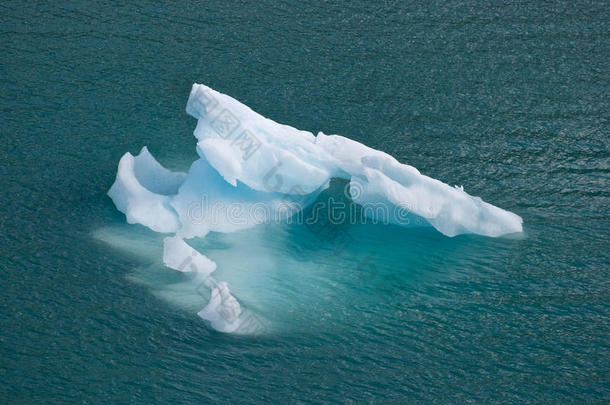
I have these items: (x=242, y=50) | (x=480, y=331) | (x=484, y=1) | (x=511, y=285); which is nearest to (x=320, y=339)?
(x=480, y=331)

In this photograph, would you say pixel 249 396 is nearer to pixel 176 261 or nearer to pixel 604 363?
pixel 176 261

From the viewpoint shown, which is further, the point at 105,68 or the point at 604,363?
the point at 105,68

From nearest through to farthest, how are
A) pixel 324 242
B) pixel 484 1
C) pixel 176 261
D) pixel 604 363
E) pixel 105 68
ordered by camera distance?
pixel 604 363, pixel 176 261, pixel 324 242, pixel 105 68, pixel 484 1

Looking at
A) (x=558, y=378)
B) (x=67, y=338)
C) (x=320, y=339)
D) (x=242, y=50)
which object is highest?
(x=242, y=50)

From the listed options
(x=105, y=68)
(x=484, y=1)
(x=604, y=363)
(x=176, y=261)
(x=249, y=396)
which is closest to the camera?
(x=249, y=396)

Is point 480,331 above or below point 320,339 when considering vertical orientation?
above

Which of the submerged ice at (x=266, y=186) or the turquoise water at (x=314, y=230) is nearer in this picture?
the turquoise water at (x=314, y=230)
